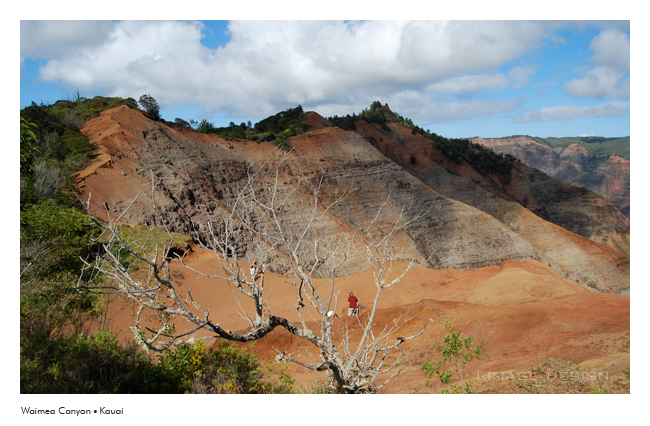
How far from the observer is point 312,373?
11.0m

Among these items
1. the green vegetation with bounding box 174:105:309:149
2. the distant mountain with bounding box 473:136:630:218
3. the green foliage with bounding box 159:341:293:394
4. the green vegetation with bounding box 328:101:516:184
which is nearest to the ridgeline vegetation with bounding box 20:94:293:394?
the green foliage with bounding box 159:341:293:394

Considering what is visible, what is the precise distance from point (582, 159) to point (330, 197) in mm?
116030

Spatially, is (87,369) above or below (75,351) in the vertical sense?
below

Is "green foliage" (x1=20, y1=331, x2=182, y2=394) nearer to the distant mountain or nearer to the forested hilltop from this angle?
the forested hilltop

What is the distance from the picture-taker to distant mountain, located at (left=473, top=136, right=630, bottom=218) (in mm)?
91688

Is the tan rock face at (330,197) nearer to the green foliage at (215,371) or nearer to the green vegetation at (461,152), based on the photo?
the green foliage at (215,371)

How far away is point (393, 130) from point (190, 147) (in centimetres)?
3197

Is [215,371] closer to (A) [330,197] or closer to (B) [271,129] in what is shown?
(A) [330,197]

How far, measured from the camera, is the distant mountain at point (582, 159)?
91688mm

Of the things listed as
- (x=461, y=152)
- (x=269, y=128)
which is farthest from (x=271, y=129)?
(x=461, y=152)

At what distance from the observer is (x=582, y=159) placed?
118250 mm

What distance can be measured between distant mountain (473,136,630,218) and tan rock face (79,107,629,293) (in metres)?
66.1

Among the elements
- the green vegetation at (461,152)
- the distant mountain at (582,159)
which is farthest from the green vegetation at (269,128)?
the distant mountain at (582,159)

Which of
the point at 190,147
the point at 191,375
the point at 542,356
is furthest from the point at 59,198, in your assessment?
the point at 542,356
